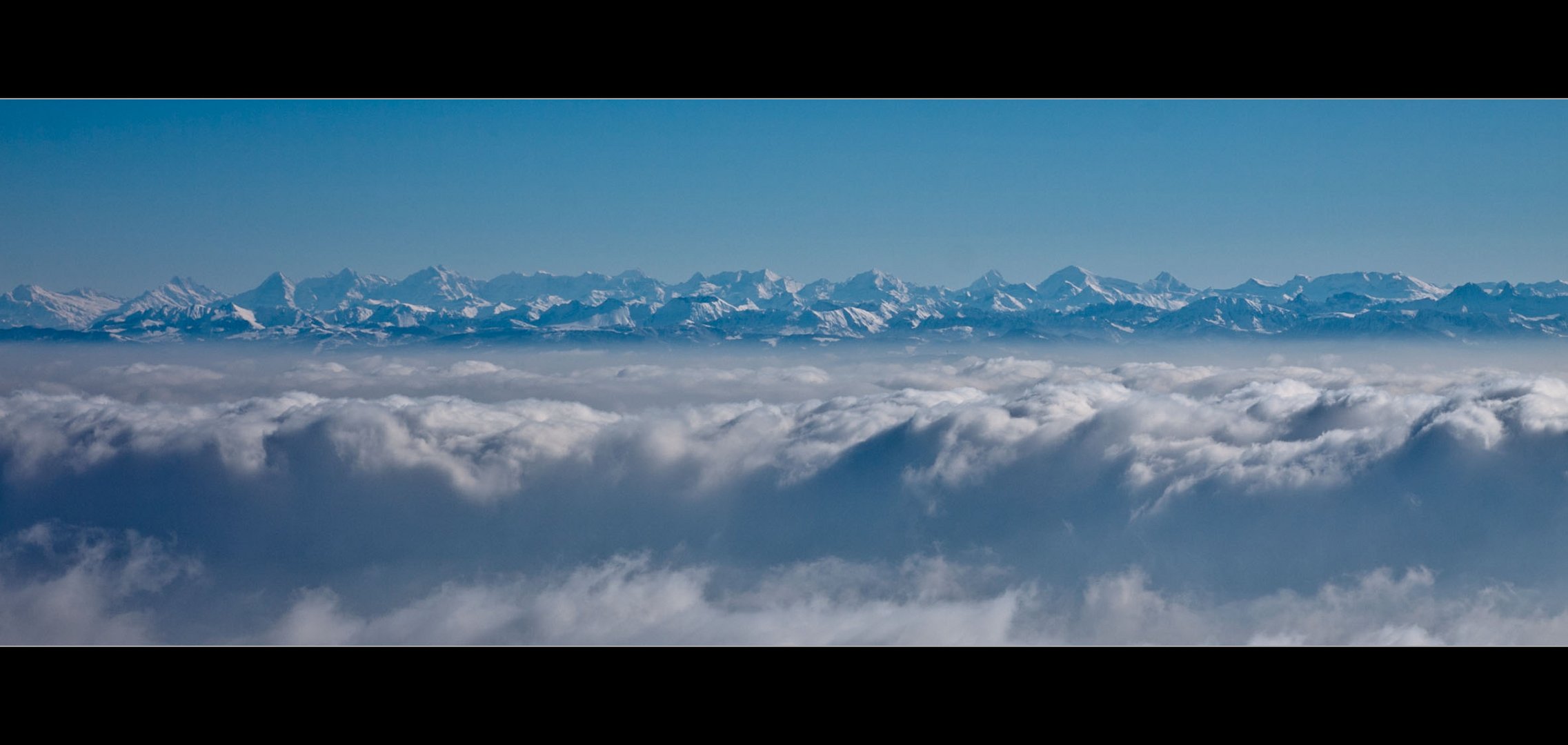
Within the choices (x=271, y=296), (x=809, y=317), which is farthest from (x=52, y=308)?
(x=809, y=317)

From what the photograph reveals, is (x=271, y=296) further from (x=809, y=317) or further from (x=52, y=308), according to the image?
(x=809, y=317)

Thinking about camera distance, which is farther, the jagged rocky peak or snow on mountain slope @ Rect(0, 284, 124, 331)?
the jagged rocky peak

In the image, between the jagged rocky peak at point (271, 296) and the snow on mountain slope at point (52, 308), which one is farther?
the jagged rocky peak at point (271, 296)
